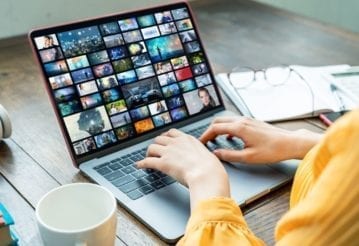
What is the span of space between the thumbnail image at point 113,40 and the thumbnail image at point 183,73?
0.13 m

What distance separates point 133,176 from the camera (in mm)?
863

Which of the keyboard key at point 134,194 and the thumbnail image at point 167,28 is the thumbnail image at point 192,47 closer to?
the thumbnail image at point 167,28

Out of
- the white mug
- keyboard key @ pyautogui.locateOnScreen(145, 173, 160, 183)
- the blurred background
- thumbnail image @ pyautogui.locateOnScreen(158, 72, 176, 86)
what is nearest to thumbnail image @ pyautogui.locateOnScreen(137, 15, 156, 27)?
thumbnail image @ pyautogui.locateOnScreen(158, 72, 176, 86)

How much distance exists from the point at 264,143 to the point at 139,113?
234 mm

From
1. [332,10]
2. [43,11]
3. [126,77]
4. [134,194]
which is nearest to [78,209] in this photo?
[134,194]

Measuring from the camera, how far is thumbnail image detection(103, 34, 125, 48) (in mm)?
969

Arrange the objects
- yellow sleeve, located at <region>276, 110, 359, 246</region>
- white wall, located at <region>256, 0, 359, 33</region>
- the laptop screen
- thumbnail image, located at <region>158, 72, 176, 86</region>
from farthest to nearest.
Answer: white wall, located at <region>256, 0, 359, 33</region> < thumbnail image, located at <region>158, 72, 176, 86</region> < the laptop screen < yellow sleeve, located at <region>276, 110, 359, 246</region>

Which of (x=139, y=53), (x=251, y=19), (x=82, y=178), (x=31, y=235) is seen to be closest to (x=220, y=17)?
(x=251, y=19)

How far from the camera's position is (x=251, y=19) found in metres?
1.64

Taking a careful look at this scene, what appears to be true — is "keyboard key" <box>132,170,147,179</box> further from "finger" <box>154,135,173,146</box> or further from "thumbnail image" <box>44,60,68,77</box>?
"thumbnail image" <box>44,60,68,77</box>

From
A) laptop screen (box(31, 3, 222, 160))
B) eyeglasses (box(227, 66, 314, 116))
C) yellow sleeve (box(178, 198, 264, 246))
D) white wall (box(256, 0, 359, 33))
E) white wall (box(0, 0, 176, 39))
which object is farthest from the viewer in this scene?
white wall (box(256, 0, 359, 33))

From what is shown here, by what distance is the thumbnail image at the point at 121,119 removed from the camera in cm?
95

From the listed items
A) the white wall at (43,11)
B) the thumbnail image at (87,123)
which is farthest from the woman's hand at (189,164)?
the white wall at (43,11)

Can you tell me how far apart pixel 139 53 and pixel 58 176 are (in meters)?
0.28
